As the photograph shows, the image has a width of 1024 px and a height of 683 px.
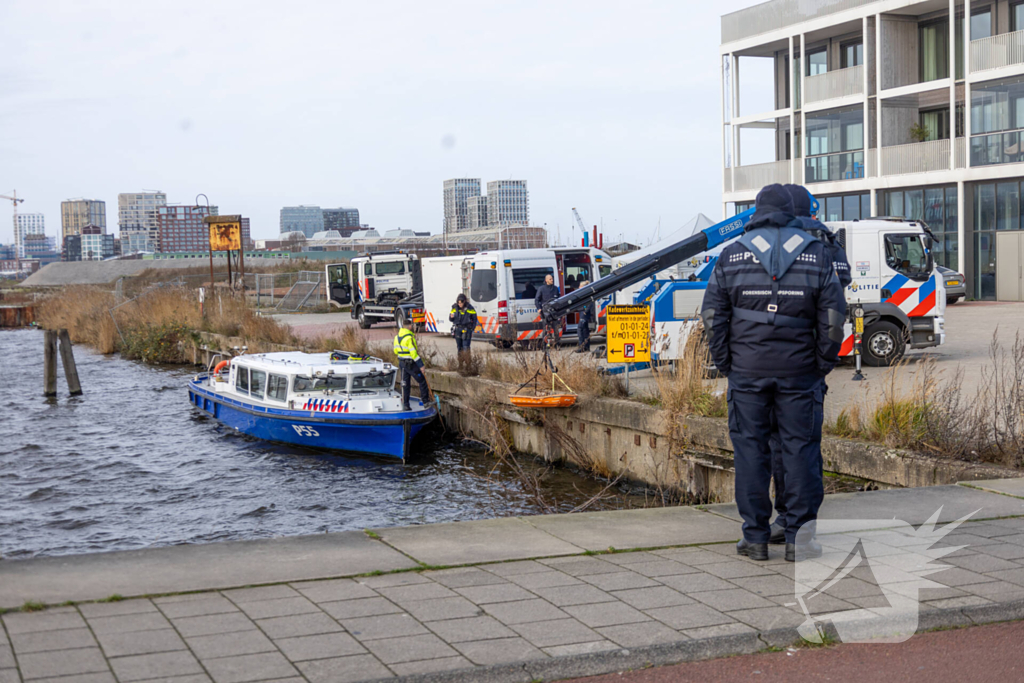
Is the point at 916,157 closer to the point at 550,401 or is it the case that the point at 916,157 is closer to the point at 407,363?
the point at 407,363

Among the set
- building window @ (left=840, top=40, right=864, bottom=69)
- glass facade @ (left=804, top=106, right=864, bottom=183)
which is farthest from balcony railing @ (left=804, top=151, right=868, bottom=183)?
building window @ (left=840, top=40, right=864, bottom=69)

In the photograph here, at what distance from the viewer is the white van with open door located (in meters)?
24.2

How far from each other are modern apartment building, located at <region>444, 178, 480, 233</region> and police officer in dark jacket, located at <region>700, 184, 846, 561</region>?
76.9m

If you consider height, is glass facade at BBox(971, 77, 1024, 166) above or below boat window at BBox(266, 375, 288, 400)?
above

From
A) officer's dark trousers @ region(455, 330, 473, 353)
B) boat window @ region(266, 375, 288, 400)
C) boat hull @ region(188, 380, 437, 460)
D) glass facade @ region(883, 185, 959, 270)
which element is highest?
glass facade @ region(883, 185, 959, 270)

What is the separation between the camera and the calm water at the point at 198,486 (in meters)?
12.7

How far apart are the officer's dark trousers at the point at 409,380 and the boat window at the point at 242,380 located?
385 cm

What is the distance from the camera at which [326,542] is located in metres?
6.23

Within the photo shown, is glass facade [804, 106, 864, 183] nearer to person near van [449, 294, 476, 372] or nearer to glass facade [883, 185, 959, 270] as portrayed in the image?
glass facade [883, 185, 959, 270]

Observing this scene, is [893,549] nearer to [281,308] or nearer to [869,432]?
[869,432]

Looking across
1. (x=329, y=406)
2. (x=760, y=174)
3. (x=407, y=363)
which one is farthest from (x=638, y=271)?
(x=760, y=174)

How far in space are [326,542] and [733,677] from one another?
2.88 m

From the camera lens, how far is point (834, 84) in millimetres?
38062

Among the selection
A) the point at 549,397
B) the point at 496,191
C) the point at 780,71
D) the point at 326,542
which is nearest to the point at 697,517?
the point at 326,542
